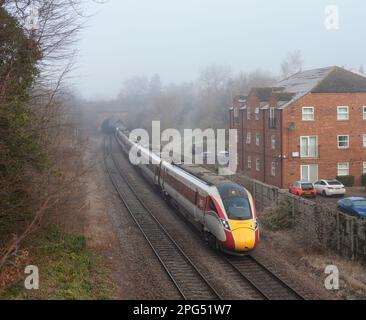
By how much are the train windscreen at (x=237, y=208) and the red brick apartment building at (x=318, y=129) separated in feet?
59.5

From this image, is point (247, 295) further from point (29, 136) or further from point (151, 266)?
point (29, 136)

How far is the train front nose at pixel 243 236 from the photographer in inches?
590

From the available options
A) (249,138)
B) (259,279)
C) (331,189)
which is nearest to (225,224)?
(259,279)

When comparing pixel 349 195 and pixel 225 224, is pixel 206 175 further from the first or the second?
pixel 349 195

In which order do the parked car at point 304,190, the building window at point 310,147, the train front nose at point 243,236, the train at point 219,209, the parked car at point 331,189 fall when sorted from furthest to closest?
the building window at point 310,147, the parked car at point 331,189, the parked car at point 304,190, the train at point 219,209, the train front nose at point 243,236

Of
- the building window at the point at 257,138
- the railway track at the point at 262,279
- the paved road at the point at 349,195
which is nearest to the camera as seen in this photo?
the railway track at the point at 262,279

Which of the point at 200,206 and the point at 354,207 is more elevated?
the point at 200,206

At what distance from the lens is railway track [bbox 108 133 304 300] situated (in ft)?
40.7

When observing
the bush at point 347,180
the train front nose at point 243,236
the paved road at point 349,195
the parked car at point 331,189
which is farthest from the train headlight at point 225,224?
the bush at point 347,180

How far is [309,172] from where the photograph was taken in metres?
34.1

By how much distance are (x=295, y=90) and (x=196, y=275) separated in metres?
24.5

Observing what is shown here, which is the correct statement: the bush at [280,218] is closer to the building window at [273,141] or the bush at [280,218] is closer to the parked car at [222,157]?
the building window at [273,141]

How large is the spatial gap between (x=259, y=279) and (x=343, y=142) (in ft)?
75.8
